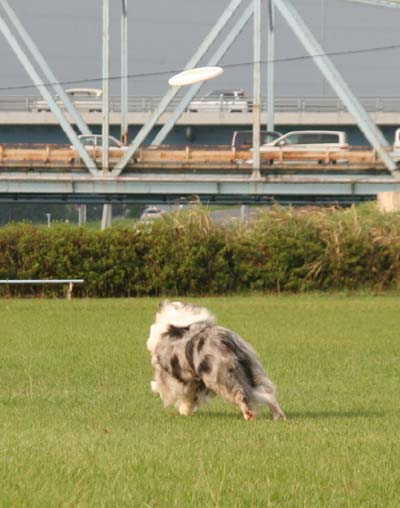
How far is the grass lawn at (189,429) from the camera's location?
7.52 metres

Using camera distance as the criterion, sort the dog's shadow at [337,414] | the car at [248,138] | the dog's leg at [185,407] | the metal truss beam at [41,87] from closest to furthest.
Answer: the dog's leg at [185,407], the dog's shadow at [337,414], the metal truss beam at [41,87], the car at [248,138]

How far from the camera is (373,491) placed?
7711mm

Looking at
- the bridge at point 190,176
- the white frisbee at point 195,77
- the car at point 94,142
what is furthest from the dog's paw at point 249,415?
the car at point 94,142

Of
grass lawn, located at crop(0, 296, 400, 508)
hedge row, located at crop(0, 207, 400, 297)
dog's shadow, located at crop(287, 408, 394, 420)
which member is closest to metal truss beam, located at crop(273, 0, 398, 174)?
hedge row, located at crop(0, 207, 400, 297)

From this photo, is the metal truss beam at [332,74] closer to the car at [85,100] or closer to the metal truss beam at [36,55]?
the metal truss beam at [36,55]

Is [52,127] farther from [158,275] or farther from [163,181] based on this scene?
[158,275]

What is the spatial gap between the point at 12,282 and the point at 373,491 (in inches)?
1047

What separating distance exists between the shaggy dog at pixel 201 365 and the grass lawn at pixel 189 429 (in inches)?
9.6

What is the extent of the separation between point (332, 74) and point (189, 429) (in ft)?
163

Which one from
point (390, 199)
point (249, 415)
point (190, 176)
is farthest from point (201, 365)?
point (190, 176)

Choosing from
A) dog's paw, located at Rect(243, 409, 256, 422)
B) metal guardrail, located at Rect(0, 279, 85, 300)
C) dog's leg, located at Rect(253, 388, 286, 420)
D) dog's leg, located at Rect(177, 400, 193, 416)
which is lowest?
metal guardrail, located at Rect(0, 279, 85, 300)

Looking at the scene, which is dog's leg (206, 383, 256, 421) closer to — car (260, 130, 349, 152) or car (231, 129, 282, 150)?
car (260, 130, 349, 152)

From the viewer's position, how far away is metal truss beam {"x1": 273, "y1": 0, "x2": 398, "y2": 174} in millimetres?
59625

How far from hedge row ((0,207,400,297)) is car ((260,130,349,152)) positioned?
23143 mm
